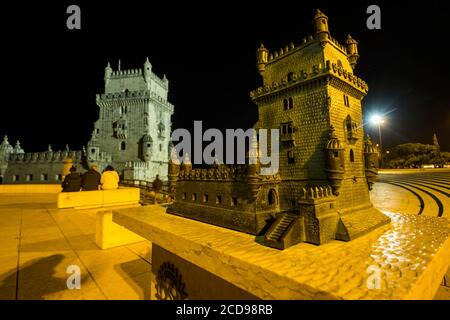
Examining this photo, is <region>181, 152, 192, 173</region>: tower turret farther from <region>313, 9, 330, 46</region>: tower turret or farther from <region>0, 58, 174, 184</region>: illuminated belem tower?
<region>0, 58, 174, 184</region>: illuminated belem tower

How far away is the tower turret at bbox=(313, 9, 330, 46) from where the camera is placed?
771 cm

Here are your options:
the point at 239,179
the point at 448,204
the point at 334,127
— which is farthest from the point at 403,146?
the point at 239,179

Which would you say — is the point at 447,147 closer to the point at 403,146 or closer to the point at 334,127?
the point at 403,146

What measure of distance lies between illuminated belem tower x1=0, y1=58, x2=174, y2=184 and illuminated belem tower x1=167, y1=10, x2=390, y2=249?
137 feet

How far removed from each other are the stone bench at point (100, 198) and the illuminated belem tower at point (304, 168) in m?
7.41

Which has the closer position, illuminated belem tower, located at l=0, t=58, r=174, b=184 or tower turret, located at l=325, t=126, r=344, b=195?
tower turret, located at l=325, t=126, r=344, b=195

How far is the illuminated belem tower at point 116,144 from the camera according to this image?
45.9 metres

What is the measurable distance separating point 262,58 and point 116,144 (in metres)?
46.8

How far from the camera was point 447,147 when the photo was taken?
162 feet

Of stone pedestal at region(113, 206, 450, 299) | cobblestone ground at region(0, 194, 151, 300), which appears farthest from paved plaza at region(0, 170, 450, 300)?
stone pedestal at region(113, 206, 450, 299)

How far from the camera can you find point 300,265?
337cm

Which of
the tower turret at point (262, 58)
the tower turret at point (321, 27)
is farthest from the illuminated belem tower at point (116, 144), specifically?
the tower turret at point (321, 27)

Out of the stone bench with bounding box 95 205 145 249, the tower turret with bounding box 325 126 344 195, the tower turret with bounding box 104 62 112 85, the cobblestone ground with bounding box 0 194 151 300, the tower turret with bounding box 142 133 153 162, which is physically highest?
the tower turret with bounding box 104 62 112 85
